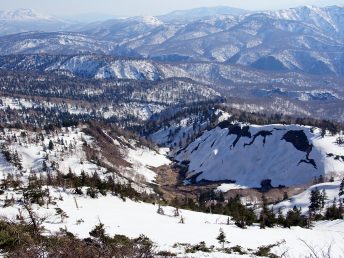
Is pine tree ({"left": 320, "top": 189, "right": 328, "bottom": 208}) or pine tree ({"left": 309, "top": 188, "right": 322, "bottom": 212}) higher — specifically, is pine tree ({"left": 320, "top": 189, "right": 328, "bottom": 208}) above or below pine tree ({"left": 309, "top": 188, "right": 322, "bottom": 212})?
below

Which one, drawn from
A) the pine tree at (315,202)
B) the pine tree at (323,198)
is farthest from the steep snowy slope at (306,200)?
the pine tree at (315,202)

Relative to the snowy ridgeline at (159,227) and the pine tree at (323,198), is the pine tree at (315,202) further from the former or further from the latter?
the snowy ridgeline at (159,227)

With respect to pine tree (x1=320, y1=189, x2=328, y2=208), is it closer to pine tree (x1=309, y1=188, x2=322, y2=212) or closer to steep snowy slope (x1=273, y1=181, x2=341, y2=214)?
pine tree (x1=309, y1=188, x2=322, y2=212)

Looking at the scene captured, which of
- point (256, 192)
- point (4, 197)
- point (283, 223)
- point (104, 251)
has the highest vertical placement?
point (104, 251)

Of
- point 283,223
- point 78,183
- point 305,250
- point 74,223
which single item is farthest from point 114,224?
point 283,223

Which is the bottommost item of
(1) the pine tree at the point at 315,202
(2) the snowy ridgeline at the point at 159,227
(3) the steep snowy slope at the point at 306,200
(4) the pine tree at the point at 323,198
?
(3) the steep snowy slope at the point at 306,200

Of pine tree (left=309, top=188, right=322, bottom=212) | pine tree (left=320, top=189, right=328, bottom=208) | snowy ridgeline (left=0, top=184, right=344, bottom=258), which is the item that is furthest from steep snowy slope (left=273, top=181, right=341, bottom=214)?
snowy ridgeline (left=0, top=184, right=344, bottom=258)

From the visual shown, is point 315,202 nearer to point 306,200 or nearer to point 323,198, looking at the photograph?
point 323,198

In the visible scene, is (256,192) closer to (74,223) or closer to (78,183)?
(78,183)
